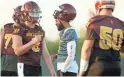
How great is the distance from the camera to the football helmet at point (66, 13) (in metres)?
5.55

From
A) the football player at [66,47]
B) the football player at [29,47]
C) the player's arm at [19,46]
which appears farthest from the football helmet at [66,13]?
the player's arm at [19,46]

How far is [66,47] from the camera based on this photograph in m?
5.39

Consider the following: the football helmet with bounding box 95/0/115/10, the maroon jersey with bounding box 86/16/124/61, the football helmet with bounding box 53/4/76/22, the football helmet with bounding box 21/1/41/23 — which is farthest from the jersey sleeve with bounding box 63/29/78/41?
the maroon jersey with bounding box 86/16/124/61

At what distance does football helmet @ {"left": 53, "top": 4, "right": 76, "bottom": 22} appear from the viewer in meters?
5.55

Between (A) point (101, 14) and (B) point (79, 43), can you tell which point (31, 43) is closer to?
(A) point (101, 14)

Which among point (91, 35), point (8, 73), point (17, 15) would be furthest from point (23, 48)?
point (17, 15)

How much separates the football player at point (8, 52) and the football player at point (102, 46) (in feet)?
3.06

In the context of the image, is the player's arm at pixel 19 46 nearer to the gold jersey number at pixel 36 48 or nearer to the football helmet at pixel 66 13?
the gold jersey number at pixel 36 48

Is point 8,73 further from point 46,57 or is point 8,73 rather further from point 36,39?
point 36,39

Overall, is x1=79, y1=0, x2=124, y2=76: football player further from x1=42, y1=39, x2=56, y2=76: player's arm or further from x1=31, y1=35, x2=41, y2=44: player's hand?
x1=42, y1=39, x2=56, y2=76: player's arm

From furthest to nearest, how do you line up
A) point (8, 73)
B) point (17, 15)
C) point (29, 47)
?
1. point (17, 15)
2. point (8, 73)
3. point (29, 47)

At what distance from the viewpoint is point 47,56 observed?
513cm

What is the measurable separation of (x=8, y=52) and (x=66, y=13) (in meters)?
0.91

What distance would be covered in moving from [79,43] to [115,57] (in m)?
1.41
